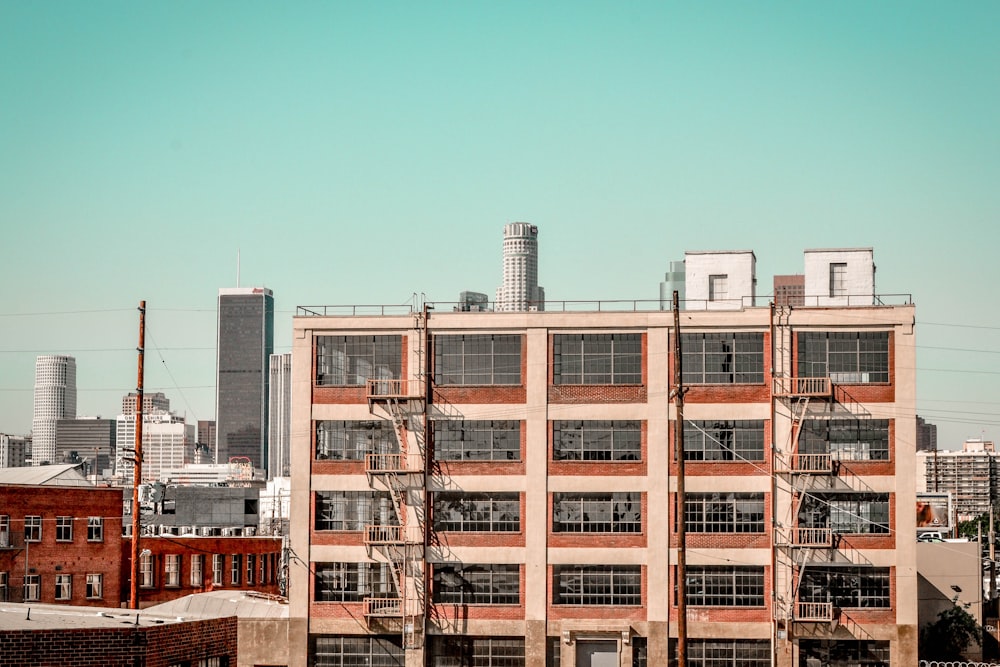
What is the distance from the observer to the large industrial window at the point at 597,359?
63.9m

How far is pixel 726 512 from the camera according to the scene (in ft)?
206

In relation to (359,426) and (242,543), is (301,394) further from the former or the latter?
(242,543)

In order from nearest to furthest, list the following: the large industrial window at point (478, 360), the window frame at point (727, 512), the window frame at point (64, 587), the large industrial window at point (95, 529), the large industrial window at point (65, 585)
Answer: the window frame at point (727, 512)
the large industrial window at point (478, 360)
the window frame at point (64, 587)
the large industrial window at point (65, 585)
the large industrial window at point (95, 529)

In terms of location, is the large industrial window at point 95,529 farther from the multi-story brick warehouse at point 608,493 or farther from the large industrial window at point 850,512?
the large industrial window at point 850,512

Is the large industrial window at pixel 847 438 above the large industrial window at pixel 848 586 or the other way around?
above

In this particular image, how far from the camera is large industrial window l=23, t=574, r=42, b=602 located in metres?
81.4

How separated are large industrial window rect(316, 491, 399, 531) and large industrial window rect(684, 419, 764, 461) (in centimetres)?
1506

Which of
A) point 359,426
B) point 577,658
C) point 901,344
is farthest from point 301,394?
point 901,344

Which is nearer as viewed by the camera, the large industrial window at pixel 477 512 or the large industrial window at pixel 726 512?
the large industrial window at pixel 726 512

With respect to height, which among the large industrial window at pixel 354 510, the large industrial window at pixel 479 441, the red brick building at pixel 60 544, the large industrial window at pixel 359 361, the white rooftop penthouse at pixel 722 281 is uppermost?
the white rooftop penthouse at pixel 722 281

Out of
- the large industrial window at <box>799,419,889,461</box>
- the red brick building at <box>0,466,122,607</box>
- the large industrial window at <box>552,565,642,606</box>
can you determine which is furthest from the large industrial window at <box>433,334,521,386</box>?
the red brick building at <box>0,466,122,607</box>

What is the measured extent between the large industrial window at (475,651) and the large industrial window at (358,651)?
1.74 m

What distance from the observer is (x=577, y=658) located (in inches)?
2477

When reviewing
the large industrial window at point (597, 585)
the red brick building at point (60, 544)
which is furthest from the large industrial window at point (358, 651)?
the red brick building at point (60, 544)
